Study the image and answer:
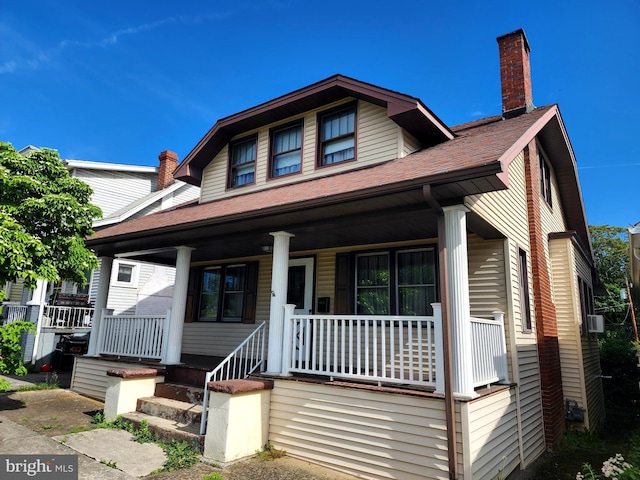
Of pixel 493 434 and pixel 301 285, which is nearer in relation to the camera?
pixel 493 434

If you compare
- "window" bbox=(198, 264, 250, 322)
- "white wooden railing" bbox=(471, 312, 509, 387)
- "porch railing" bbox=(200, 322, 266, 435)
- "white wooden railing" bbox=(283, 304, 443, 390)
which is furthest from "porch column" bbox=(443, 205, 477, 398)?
"window" bbox=(198, 264, 250, 322)

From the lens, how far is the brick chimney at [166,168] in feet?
58.1

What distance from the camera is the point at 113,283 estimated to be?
14875mm

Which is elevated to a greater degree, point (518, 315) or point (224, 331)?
point (518, 315)

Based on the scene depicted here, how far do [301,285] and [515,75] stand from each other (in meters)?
6.65

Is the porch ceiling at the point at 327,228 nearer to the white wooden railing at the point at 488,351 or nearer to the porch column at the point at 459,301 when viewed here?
the porch column at the point at 459,301

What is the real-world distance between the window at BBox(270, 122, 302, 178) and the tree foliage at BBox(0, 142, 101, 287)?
3973 mm

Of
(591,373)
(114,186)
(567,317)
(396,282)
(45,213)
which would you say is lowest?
(591,373)

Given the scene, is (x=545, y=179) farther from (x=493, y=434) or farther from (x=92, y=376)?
(x=92, y=376)

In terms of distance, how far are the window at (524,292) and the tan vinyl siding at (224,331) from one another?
531 centimetres

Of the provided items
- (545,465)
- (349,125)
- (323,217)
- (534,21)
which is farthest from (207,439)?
(534,21)

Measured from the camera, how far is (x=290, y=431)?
5789 millimetres

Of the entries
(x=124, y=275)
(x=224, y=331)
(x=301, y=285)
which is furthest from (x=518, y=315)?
(x=124, y=275)

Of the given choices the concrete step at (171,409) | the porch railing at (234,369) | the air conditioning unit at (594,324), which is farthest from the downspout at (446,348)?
the air conditioning unit at (594,324)
